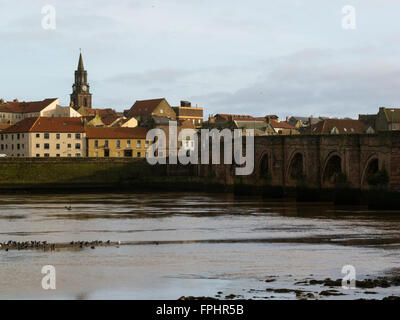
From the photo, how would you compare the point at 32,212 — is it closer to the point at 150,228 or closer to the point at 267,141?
the point at 150,228

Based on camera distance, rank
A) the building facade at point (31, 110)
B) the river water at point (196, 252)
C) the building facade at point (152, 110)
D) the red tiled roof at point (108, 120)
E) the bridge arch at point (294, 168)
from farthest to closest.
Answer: the building facade at point (152, 110) < the building facade at point (31, 110) < the red tiled roof at point (108, 120) < the bridge arch at point (294, 168) < the river water at point (196, 252)

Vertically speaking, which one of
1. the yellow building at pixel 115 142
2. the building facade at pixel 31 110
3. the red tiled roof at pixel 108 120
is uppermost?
the building facade at pixel 31 110

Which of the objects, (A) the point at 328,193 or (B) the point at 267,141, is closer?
(A) the point at 328,193

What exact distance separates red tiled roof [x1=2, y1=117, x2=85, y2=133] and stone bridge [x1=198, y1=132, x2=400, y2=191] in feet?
99.1

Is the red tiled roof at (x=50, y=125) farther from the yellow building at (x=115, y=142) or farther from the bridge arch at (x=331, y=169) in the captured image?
the bridge arch at (x=331, y=169)

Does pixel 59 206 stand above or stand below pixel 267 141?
below

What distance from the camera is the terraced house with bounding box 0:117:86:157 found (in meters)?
113

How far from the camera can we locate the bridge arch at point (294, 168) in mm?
81125

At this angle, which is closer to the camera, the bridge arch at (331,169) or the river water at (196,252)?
the river water at (196,252)

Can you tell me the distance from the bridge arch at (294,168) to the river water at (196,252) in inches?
821

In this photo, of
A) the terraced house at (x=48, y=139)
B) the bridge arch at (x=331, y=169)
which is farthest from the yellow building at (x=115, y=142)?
the bridge arch at (x=331, y=169)
